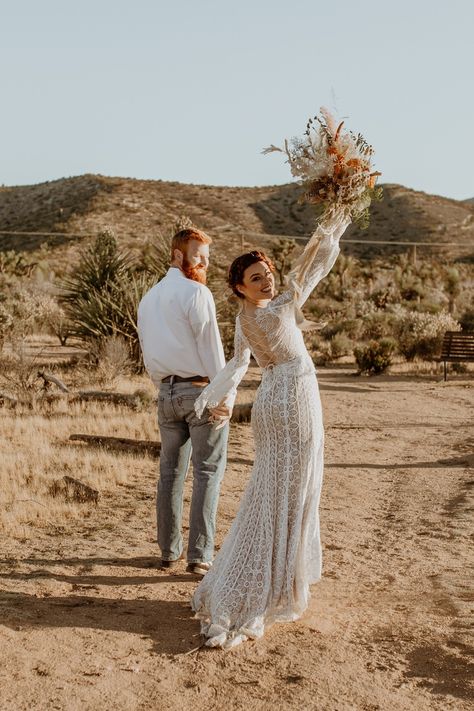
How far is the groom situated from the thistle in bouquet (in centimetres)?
90

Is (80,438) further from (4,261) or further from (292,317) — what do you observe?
(4,261)

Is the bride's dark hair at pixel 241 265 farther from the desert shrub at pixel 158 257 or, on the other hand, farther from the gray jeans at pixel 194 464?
the desert shrub at pixel 158 257

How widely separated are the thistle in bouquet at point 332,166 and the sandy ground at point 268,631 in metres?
2.15

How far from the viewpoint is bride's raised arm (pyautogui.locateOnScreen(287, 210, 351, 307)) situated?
14.5 feet

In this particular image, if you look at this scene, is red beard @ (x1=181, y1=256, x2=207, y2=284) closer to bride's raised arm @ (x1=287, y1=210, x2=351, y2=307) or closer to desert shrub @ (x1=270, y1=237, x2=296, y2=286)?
bride's raised arm @ (x1=287, y1=210, x2=351, y2=307)

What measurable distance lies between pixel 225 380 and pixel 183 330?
55 cm

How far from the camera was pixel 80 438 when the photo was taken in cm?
976

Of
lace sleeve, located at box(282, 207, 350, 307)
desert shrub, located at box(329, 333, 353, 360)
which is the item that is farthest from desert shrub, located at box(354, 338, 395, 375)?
lace sleeve, located at box(282, 207, 350, 307)

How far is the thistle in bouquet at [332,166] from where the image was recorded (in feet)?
14.7

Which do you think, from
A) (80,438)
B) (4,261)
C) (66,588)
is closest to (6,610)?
(66,588)

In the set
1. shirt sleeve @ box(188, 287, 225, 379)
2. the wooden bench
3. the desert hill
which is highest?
the desert hill

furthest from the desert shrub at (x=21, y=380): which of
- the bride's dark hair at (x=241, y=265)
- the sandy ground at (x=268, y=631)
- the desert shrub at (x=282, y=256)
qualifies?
the desert shrub at (x=282, y=256)

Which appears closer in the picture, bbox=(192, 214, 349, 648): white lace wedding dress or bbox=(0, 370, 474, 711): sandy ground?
bbox=(0, 370, 474, 711): sandy ground

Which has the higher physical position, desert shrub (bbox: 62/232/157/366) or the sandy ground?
desert shrub (bbox: 62/232/157/366)
